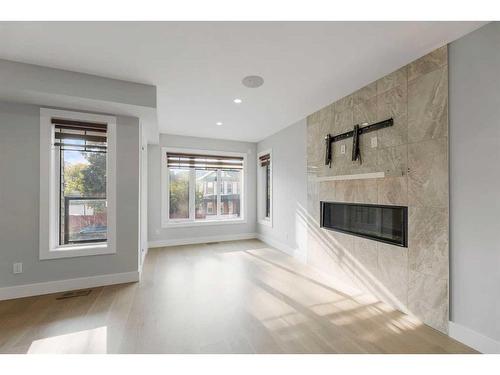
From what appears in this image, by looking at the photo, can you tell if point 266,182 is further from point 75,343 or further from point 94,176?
point 75,343

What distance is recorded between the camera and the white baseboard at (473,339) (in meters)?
1.72

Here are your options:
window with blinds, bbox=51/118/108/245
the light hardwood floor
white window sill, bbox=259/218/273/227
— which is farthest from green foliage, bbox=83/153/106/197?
white window sill, bbox=259/218/273/227

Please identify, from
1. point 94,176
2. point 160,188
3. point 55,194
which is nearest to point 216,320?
point 94,176

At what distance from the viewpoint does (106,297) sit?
2723 millimetres

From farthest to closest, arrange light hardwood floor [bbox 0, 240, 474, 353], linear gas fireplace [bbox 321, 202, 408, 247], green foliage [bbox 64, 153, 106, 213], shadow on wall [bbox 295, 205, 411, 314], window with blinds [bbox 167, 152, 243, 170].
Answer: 1. window with blinds [bbox 167, 152, 243, 170]
2. green foliage [bbox 64, 153, 106, 213]
3. shadow on wall [bbox 295, 205, 411, 314]
4. linear gas fireplace [bbox 321, 202, 408, 247]
5. light hardwood floor [bbox 0, 240, 474, 353]

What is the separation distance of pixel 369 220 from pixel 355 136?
1113 mm

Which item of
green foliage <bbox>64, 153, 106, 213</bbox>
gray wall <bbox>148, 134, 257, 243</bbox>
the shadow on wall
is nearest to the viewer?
the shadow on wall

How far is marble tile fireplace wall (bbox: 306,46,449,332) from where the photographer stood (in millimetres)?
2072

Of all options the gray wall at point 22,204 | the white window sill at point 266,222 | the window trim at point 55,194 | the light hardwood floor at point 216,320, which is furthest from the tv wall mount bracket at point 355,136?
the gray wall at point 22,204

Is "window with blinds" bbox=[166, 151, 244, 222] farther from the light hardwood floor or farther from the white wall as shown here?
the light hardwood floor

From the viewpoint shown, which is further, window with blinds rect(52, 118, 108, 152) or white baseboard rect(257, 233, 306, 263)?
white baseboard rect(257, 233, 306, 263)

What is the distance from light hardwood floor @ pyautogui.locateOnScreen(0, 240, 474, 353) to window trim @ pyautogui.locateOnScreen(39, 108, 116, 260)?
0.52 metres

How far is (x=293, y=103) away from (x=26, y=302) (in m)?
4.30

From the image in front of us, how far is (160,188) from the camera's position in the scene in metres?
5.26
